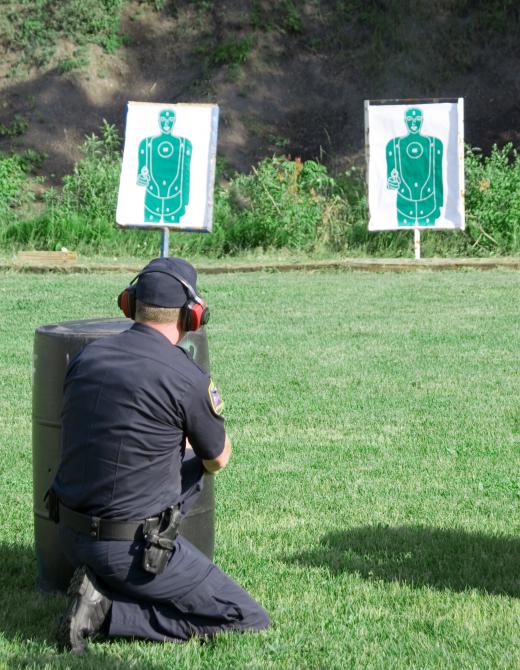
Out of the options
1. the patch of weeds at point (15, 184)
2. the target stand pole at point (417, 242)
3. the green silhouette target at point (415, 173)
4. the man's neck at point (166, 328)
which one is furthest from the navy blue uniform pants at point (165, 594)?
the patch of weeds at point (15, 184)

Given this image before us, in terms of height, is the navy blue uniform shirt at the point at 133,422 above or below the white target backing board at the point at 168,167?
below

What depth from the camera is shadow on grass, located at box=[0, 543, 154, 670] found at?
4262 mm

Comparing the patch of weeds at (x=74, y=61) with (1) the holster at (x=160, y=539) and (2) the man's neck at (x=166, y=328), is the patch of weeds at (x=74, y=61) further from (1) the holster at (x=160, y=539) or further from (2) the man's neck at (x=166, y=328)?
(1) the holster at (x=160, y=539)

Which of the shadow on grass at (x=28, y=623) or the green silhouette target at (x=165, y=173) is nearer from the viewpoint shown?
the shadow on grass at (x=28, y=623)

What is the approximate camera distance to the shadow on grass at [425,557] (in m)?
5.21

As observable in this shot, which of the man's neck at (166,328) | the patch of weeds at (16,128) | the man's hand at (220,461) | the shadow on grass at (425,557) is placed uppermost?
the patch of weeds at (16,128)

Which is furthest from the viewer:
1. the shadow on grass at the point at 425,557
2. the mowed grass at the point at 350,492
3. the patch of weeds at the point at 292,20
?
the patch of weeds at the point at 292,20

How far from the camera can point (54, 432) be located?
16.5 ft

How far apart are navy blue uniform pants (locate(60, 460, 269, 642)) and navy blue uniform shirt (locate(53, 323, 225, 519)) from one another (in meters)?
0.15

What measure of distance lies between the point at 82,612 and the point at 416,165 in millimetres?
15368

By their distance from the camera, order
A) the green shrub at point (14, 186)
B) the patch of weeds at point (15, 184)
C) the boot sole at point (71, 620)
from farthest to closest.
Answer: the patch of weeds at point (15, 184) → the green shrub at point (14, 186) → the boot sole at point (71, 620)

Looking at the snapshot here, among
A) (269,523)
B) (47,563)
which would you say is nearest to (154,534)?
(47,563)

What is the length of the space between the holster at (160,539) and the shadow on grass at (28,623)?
356 millimetres

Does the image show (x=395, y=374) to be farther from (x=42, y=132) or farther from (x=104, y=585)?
(x=42, y=132)
